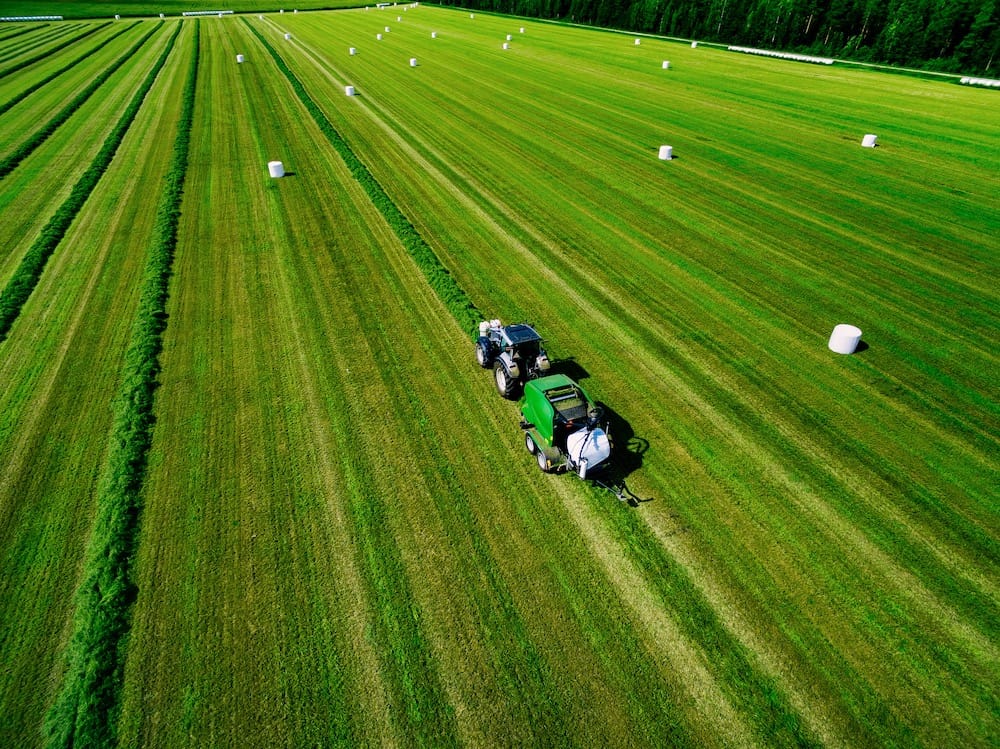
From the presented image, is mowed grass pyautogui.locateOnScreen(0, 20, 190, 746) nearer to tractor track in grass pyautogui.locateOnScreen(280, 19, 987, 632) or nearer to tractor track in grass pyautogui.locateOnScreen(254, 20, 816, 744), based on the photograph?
tractor track in grass pyautogui.locateOnScreen(254, 20, 816, 744)

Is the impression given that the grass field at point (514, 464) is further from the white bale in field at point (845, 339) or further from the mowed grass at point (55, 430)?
the white bale in field at point (845, 339)

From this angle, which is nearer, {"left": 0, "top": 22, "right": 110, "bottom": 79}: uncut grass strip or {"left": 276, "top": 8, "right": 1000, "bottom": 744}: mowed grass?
{"left": 276, "top": 8, "right": 1000, "bottom": 744}: mowed grass

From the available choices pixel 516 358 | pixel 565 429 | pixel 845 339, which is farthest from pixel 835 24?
pixel 565 429

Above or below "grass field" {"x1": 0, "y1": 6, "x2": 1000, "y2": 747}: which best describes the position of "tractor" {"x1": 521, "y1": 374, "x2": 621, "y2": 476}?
above

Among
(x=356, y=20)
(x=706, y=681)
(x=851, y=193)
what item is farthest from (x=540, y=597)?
(x=356, y=20)

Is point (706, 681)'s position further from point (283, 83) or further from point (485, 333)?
point (283, 83)

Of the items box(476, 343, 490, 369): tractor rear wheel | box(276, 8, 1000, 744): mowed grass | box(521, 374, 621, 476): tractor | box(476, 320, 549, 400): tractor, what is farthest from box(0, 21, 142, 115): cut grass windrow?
box(521, 374, 621, 476): tractor

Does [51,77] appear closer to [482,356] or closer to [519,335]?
[482,356]
